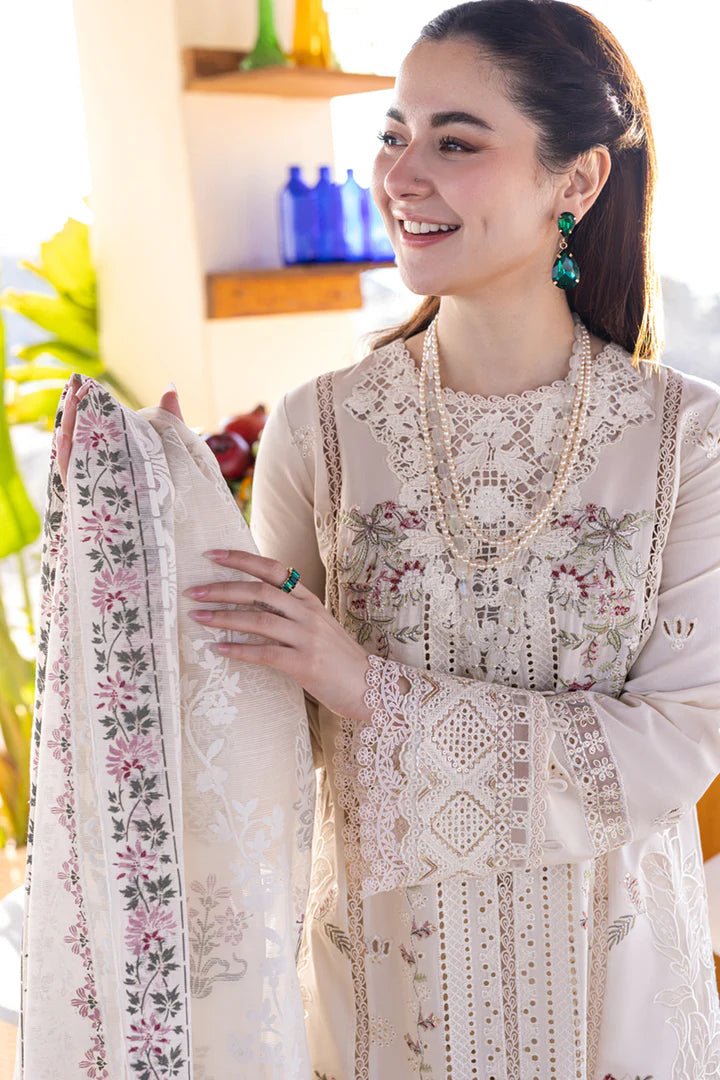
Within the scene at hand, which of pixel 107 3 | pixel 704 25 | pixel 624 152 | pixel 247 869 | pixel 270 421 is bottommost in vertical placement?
pixel 247 869

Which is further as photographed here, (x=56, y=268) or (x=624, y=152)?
(x=56, y=268)

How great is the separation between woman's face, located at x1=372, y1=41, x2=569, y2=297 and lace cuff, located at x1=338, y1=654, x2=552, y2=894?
424mm

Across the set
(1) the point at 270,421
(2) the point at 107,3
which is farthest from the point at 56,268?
(1) the point at 270,421

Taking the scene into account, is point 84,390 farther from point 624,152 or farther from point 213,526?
point 624,152

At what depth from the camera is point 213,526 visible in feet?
3.79

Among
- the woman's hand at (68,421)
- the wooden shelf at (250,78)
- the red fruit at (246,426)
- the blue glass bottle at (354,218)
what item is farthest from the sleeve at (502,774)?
the blue glass bottle at (354,218)

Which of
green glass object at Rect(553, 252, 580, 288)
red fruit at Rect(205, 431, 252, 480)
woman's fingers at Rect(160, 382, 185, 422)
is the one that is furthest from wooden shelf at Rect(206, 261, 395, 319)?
woman's fingers at Rect(160, 382, 185, 422)

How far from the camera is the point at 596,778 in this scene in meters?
1.25

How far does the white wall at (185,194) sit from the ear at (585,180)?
6.84 ft

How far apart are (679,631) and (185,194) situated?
2.34m

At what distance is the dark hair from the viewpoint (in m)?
1.24

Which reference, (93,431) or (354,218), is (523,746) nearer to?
(93,431)

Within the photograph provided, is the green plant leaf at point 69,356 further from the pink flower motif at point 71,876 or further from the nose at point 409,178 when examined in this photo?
the pink flower motif at point 71,876

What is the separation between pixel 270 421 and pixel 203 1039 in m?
0.68
